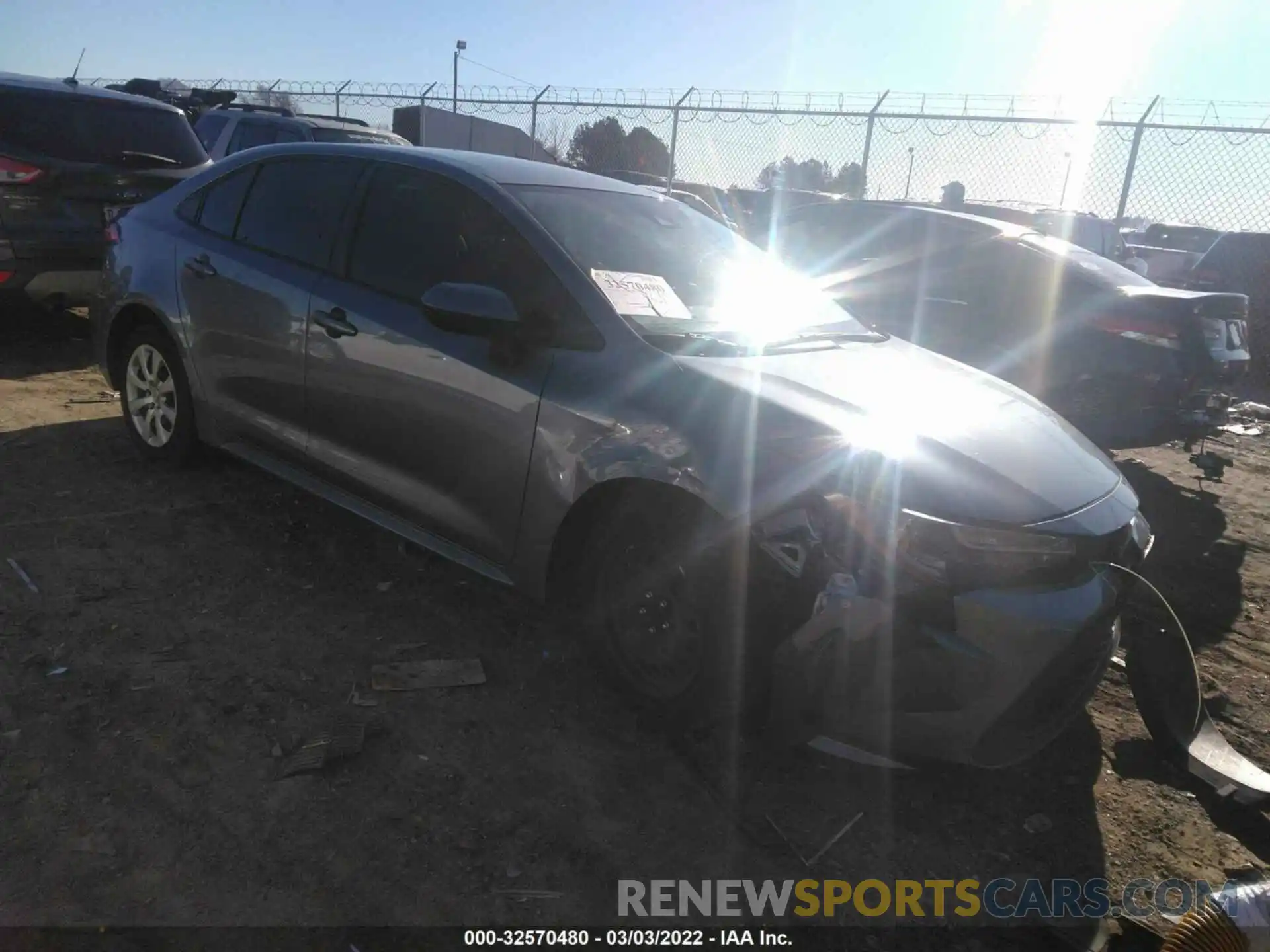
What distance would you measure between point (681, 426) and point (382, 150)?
202 cm

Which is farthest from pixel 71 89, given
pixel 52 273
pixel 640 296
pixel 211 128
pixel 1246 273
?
pixel 1246 273

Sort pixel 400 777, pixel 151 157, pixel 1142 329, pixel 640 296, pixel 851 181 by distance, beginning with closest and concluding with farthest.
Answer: pixel 400 777 < pixel 640 296 < pixel 1142 329 < pixel 151 157 < pixel 851 181

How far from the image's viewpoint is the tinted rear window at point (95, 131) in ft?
21.4

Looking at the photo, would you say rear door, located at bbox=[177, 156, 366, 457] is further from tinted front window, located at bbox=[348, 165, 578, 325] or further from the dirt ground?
the dirt ground

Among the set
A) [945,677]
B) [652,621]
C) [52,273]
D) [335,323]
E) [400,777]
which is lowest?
[400,777]

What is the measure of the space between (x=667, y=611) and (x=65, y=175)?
5959 mm

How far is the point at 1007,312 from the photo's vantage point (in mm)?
6418

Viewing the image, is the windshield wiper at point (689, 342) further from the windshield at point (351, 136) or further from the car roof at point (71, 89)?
the windshield at point (351, 136)

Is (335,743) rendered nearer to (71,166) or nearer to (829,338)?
(829,338)

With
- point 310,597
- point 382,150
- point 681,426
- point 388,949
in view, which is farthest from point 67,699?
point 382,150

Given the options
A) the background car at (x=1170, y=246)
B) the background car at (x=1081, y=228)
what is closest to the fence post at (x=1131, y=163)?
the background car at (x=1081, y=228)

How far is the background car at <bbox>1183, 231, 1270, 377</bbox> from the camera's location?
37.0ft

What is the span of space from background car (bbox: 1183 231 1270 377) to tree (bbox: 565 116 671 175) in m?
7.90

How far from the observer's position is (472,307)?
3010 millimetres
